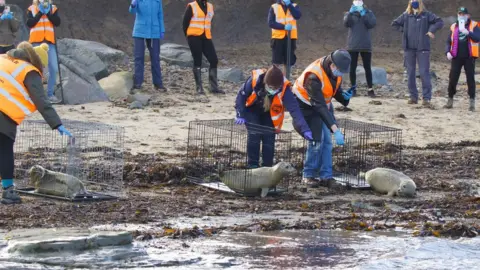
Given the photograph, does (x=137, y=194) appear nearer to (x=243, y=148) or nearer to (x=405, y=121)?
(x=243, y=148)

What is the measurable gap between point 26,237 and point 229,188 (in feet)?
10.6

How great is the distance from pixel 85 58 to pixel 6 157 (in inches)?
373

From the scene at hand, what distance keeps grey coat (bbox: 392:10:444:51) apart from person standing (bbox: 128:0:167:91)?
14.0ft

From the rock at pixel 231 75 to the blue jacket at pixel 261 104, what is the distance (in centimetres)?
883

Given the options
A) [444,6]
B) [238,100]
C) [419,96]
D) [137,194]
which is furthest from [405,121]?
[444,6]

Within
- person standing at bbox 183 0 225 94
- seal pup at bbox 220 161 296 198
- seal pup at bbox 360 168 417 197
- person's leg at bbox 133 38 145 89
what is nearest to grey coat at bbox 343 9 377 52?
person standing at bbox 183 0 225 94

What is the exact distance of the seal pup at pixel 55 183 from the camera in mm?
10352

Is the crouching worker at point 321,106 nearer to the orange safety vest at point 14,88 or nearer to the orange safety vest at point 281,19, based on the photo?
the orange safety vest at point 14,88

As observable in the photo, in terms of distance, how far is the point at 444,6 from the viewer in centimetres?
2723

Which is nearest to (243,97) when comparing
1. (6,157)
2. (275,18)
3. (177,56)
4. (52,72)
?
(6,157)

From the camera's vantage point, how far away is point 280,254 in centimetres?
884

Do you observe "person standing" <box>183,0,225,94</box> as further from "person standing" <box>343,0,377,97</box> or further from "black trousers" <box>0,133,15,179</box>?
"black trousers" <box>0,133,15,179</box>

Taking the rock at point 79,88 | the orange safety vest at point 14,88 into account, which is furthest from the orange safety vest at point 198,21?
the orange safety vest at point 14,88

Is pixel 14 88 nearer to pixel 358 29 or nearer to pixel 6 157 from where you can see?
pixel 6 157
